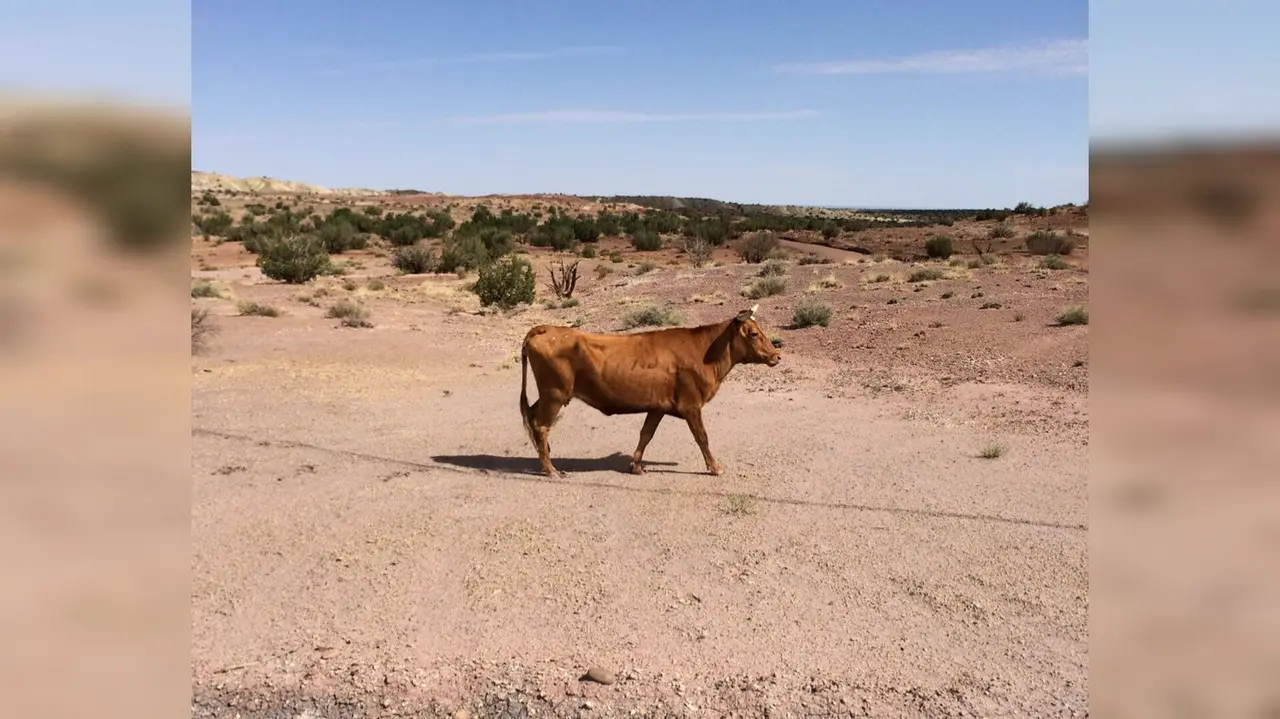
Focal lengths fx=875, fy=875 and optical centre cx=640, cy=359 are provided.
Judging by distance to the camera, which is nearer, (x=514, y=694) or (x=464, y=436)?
(x=514, y=694)

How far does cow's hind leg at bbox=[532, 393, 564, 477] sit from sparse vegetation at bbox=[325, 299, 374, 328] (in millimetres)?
12602

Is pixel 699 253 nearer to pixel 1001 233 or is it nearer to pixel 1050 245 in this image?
pixel 1050 245

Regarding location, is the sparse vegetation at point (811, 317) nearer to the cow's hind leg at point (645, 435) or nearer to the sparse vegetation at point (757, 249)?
the cow's hind leg at point (645, 435)

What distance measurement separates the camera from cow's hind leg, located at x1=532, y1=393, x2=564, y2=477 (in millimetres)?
8859

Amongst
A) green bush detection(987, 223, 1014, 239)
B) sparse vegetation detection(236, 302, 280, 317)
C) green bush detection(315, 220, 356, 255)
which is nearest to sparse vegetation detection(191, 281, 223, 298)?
sparse vegetation detection(236, 302, 280, 317)

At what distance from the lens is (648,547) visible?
23.6ft

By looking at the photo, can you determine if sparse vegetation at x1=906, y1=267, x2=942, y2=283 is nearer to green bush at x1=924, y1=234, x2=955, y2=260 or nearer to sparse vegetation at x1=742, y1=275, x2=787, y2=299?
sparse vegetation at x1=742, y1=275, x2=787, y2=299

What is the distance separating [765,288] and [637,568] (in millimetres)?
21704

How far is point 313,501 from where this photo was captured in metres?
8.34

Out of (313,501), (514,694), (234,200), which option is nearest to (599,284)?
(313,501)

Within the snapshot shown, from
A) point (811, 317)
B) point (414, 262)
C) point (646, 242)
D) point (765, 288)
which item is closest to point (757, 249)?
point (646, 242)

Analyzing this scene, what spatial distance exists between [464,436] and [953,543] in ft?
20.2
